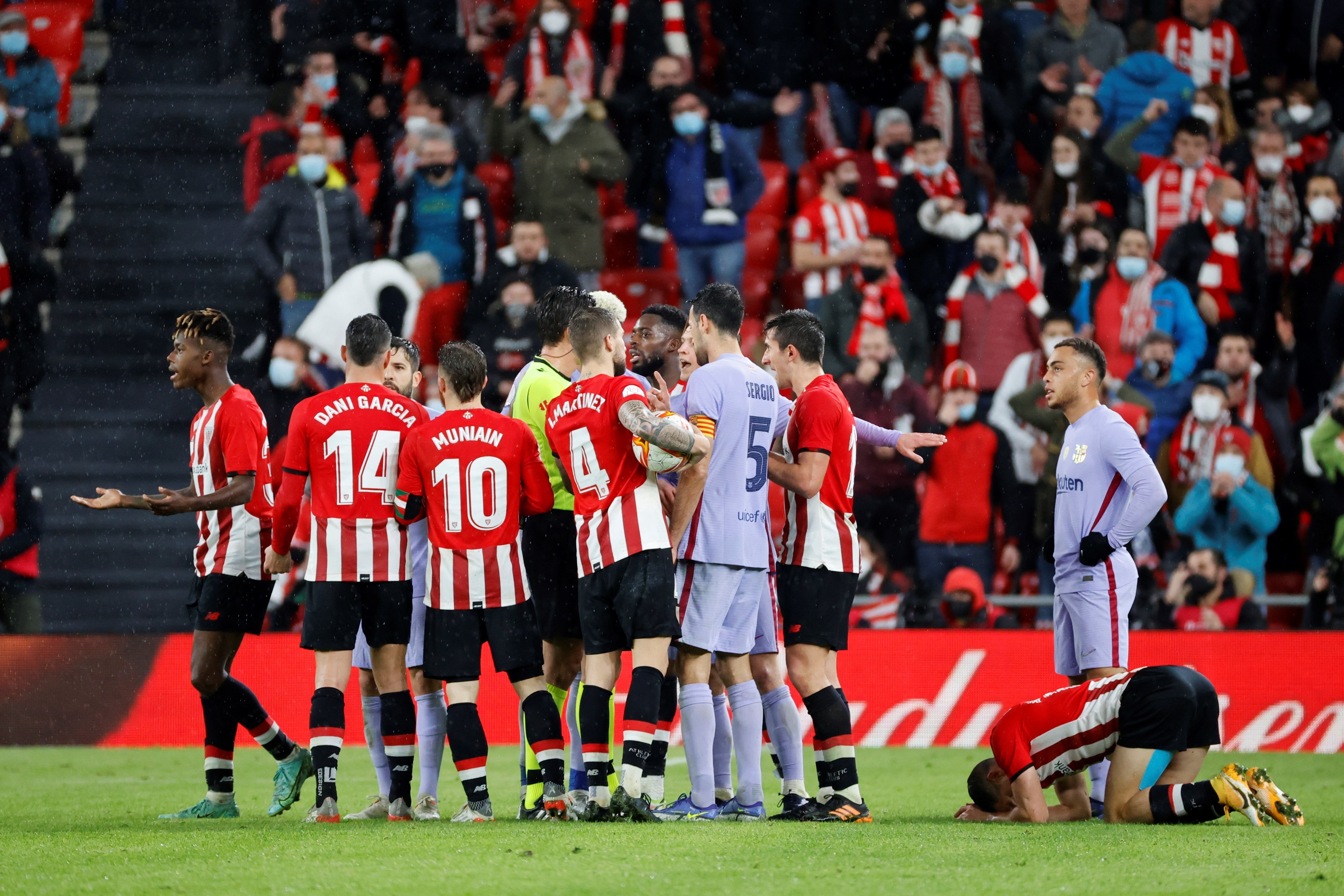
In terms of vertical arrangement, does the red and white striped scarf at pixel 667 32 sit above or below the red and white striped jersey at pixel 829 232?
above

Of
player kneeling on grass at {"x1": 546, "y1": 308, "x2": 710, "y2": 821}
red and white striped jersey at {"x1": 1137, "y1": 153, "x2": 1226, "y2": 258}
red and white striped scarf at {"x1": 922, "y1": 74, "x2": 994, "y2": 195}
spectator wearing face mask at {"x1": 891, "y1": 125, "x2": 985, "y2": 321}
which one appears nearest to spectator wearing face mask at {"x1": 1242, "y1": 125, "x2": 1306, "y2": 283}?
red and white striped jersey at {"x1": 1137, "y1": 153, "x2": 1226, "y2": 258}

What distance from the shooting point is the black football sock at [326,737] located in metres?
6.24

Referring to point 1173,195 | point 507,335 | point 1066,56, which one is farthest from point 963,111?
point 507,335

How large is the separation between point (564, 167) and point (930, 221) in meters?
3.42

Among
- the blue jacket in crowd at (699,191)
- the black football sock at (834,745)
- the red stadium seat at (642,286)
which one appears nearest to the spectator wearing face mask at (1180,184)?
the blue jacket in crowd at (699,191)

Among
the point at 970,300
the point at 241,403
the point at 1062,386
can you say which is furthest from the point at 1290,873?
the point at 970,300

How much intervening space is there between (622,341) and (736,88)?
9067 mm

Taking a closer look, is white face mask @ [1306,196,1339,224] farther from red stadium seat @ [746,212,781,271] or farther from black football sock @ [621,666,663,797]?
black football sock @ [621,666,663,797]

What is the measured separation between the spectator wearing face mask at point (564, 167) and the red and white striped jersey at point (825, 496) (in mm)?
7721

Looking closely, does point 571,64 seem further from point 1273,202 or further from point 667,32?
point 1273,202

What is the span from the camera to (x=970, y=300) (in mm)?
13461

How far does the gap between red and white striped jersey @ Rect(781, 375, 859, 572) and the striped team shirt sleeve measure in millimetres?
1204

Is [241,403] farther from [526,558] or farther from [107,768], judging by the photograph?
[107,768]

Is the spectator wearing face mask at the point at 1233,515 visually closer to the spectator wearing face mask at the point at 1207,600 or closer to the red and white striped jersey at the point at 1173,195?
the spectator wearing face mask at the point at 1207,600
